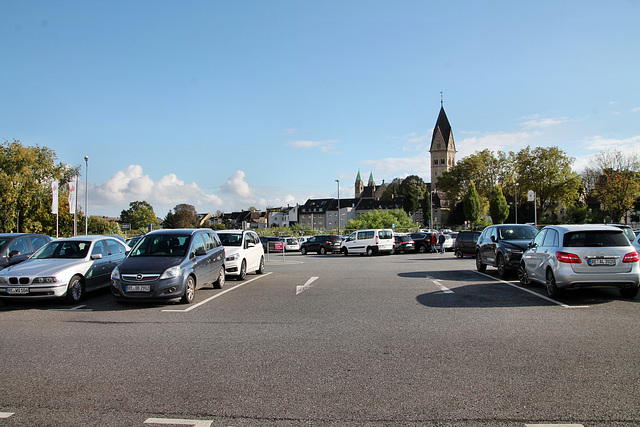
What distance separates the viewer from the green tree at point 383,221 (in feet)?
206

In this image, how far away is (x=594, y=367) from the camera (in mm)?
5570

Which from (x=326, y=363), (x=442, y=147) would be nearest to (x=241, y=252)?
(x=326, y=363)

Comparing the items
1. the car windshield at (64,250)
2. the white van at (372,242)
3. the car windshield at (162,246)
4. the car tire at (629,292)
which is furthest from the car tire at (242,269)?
the white van at (372,242)

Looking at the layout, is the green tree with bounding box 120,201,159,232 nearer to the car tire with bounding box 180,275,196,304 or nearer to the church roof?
the church roof

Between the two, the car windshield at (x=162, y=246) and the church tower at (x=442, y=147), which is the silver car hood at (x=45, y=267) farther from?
the church tower at (x=442, y=147)

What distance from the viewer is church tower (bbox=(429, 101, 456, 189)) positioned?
420ft

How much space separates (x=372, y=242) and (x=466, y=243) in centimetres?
706

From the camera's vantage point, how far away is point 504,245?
618 inches

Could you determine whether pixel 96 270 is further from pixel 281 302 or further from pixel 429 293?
pixel 429 293

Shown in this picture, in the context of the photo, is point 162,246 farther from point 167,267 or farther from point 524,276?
point 524,276

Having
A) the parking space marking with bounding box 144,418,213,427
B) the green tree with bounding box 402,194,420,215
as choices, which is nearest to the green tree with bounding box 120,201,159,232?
the green tree with bounding box 402,194,420,215

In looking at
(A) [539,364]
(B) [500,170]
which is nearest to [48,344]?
(A) [539,364]

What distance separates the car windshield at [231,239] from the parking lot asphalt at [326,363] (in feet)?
18.7

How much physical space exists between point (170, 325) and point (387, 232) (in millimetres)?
26764
